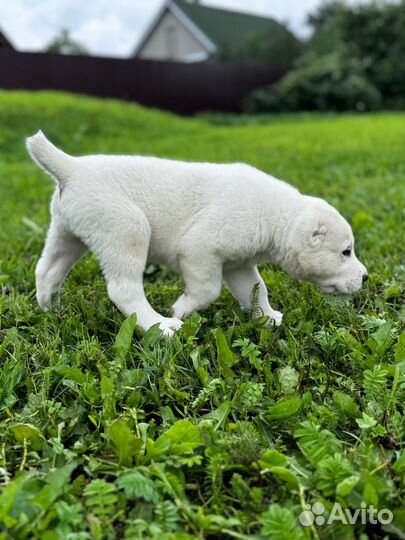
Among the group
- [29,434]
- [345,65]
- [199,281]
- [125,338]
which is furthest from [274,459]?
[345,65]

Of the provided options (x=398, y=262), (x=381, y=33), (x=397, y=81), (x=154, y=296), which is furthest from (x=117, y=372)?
(x=381, y=33)

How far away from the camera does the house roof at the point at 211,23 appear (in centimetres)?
3067

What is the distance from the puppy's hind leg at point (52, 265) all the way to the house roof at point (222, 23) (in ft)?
94.2

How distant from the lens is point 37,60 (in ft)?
53.1

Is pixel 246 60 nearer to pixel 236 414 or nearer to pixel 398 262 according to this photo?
pixel 398 262

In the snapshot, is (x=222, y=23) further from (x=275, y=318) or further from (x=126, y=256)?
(x=126, y=256)

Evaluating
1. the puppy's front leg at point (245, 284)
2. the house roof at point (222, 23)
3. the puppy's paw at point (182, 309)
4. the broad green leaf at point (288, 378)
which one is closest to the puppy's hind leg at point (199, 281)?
the puppy's paw at point (182, 309)

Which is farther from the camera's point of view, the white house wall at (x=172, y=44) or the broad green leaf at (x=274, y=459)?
the white house wall at (x=172, y=44)

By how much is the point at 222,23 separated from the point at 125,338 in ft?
110

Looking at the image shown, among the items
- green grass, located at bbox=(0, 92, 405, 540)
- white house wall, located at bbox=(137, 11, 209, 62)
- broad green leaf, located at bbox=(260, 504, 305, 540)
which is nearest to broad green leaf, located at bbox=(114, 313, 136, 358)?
green grass, located at bbox=(0, 92, 405, 540)

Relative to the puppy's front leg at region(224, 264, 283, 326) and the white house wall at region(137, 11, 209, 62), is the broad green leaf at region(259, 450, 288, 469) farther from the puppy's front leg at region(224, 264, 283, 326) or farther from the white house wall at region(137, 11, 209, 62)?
the white house wall at region(137, 11, 209, 62)

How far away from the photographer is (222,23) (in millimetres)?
32844

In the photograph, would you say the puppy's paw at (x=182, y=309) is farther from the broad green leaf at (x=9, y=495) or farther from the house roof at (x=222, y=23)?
the house roof at (x=222, y=23)
